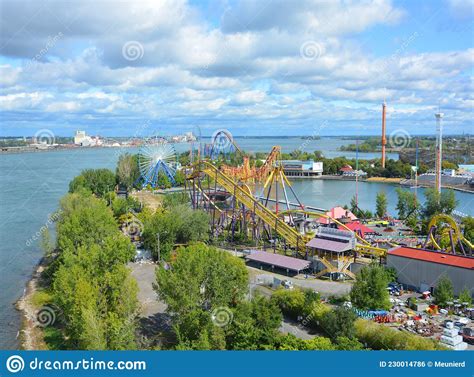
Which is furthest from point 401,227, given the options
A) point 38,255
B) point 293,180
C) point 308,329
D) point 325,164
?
point 325,164

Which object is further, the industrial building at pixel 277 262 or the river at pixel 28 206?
the industrial building at pixel 277 262

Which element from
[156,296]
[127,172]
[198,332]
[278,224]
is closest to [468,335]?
[198,332]

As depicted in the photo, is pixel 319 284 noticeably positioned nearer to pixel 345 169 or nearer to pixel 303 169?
pixel 303 169

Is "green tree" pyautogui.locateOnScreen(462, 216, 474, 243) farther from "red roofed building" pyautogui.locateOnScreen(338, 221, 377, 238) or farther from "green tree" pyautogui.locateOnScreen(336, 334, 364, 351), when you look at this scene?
"green tree" pyautogui.locateOnScreen(336, 334, 364, 351)

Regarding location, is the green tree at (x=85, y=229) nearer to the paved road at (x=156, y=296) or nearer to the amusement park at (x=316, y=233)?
the paved road at (x=156, y=296)

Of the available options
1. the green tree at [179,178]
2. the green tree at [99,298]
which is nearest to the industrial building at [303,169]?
the green tree at [179,178]

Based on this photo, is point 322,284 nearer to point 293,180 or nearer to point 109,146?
point 293,180

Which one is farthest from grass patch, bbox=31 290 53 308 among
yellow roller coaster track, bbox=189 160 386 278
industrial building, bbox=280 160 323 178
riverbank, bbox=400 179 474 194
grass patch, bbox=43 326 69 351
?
industrial building, bbox=280 160 323 178
